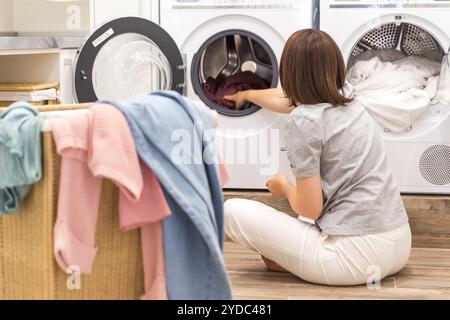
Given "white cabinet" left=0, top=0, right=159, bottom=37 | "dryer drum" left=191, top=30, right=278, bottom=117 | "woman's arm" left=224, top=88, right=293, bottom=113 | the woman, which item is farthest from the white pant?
"white cabinet" left=0, top=0, right=159, bottom=37

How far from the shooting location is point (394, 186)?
237 cm

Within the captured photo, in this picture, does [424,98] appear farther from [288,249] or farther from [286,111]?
[288,249]

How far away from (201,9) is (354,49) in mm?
608

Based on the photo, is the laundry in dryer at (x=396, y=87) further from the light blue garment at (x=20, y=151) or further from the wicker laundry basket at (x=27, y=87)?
the light blue garment at (x=20, y=151)

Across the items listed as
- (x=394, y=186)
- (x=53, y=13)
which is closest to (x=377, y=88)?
(x=394, y=186)

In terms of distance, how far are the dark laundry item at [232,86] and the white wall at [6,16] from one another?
3.21 ft

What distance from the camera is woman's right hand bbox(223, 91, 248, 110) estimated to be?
299 cm

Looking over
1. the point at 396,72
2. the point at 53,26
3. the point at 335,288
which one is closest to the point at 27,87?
the point at 53,26

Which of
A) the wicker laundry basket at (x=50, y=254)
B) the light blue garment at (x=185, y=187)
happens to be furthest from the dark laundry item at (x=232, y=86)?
the wicker laundry basket at (x=50, y=254)

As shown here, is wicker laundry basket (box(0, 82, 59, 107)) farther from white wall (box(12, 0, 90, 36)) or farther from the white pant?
the white pant

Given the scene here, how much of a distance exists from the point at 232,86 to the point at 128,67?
411 millimetres

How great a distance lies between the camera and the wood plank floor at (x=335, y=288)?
7.52ft

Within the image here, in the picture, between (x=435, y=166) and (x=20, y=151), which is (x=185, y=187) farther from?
(x=435, y=166)

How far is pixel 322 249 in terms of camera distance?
234cm
